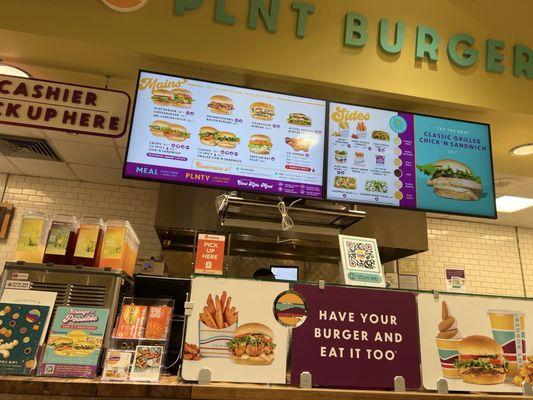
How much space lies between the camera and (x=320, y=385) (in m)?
1.60

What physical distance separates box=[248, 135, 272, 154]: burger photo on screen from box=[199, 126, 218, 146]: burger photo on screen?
229 millimetres

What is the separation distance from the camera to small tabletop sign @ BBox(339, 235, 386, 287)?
6.33 feet

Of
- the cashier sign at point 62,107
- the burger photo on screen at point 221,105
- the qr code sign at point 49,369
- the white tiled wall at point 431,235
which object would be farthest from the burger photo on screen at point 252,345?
the white tiled wall at point 431,235

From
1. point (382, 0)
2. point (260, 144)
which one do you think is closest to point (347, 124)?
point (260, 144)

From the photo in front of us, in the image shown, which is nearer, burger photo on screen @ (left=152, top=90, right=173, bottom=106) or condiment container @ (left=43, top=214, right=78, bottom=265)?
condiment container @ (left=43, top=214, right=78, bottom=265)

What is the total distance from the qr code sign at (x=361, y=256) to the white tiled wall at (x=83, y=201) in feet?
14.5

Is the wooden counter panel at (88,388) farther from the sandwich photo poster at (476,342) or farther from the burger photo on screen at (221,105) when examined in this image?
the burger photo on screen at (221,105)

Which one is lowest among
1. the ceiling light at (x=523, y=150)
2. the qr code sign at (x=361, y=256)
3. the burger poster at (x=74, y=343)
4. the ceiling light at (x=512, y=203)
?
the burger poster at (x=74, y=343)

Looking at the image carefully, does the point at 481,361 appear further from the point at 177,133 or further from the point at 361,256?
the point at 177,133

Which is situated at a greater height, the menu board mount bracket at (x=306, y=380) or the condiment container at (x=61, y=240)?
the condiment container at (x=61, y=240)

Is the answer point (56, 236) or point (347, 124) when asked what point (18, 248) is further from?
point (347, 124)

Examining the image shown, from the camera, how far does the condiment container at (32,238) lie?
1837 millimetres

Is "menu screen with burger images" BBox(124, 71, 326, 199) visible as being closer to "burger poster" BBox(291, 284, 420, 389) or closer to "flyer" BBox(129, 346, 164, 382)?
"burger poster" BBox(291, 284, 420, 389)

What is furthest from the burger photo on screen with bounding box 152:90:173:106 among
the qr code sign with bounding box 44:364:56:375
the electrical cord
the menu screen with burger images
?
the qr code sign with bounding box 44:364:56:375
